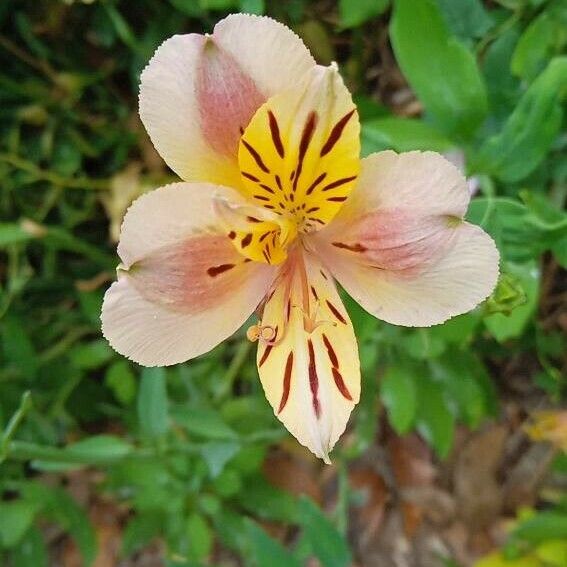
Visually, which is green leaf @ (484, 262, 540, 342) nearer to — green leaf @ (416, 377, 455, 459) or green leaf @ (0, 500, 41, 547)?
green leaf @ (416, 377, 455, 459)

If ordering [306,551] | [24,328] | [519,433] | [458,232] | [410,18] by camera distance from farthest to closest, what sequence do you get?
1. [519,433]
2. [24,328]
3. [306,551]
4. [410,18]
5. [458,232]

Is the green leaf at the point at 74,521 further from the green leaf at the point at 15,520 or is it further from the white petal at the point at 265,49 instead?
the white petal at the point at 265,49

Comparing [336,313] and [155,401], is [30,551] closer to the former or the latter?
[155,401]

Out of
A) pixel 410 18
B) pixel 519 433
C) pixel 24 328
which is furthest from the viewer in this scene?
pixel 519 433

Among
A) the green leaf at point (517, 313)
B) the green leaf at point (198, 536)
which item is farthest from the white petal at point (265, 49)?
the green leaf at point (198, 536)

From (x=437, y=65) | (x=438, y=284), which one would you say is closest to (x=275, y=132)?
(x=438, y=284)

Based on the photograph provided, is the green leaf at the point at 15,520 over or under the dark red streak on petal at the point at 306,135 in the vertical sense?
under

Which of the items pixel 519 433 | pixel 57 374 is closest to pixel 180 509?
pixel 57 374

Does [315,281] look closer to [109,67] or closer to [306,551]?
[306,551]
